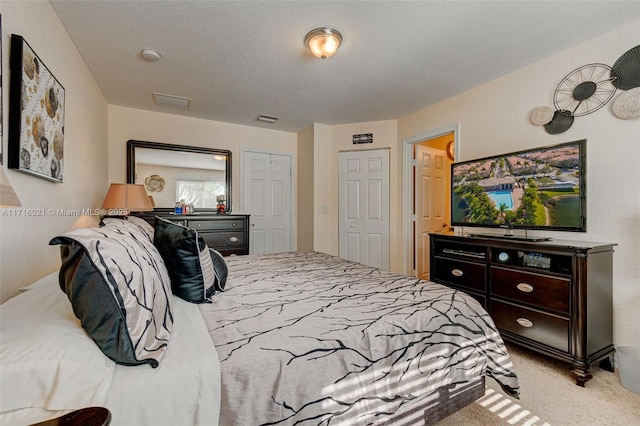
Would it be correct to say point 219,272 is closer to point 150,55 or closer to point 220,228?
point 150,55

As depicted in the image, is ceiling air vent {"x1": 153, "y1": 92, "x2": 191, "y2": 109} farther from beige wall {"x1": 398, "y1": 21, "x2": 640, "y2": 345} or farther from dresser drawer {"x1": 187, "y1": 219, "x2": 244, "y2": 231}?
beige wall {"x1": 398, "y1": 21, "x2": 640, "y2": 345}

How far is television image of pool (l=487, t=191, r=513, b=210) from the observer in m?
2.59

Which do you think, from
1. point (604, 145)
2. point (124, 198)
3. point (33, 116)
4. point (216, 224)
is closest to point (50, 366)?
point (33, 116)

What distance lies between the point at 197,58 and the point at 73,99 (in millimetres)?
1036

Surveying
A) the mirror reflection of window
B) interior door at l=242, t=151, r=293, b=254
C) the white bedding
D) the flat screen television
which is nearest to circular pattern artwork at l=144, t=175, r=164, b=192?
the mirror reflection of window

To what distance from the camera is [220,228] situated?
3.69 metres

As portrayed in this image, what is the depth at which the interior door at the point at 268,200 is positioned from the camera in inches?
177

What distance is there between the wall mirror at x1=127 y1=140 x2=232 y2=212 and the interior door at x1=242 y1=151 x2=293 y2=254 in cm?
36

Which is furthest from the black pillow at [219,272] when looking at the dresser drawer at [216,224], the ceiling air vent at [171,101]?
the ceiling air vent at [171,101]

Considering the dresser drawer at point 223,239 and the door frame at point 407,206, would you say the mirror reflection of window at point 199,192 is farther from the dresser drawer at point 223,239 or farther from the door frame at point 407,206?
the door frame at point 407,206

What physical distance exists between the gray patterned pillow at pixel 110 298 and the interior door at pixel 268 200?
3607 mm

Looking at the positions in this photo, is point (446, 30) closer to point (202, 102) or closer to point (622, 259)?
point (622, 259)

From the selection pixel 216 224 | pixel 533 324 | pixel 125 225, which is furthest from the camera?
pixel 216 224

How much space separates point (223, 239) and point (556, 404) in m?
3.43
